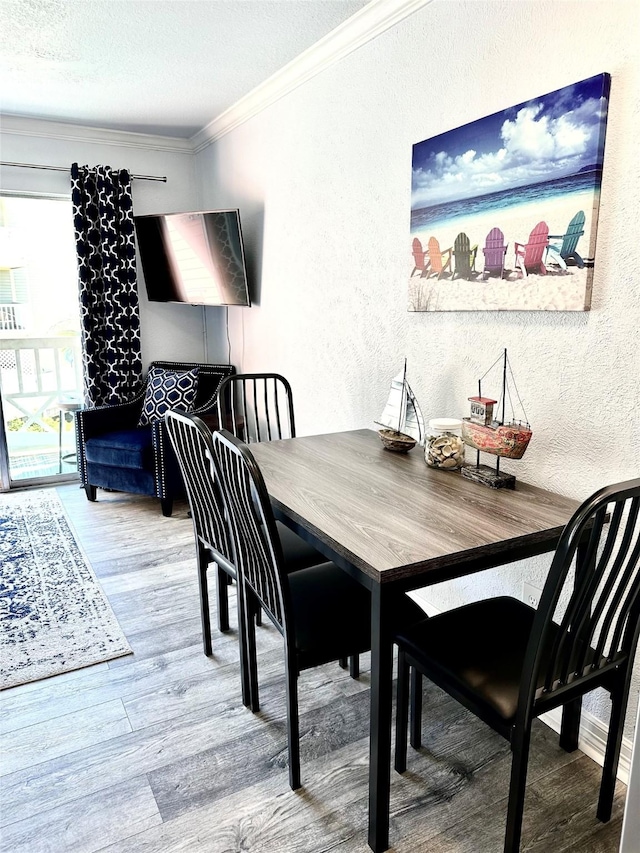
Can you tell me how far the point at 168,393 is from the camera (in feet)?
13.1

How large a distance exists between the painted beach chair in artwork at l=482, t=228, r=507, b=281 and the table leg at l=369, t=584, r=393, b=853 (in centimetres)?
120

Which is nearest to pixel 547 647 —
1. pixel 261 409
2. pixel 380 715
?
pixel 380 715

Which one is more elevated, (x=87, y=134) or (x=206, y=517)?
(x=87, y=134)

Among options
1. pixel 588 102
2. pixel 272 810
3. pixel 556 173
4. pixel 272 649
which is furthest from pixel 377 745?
pixel 588 102

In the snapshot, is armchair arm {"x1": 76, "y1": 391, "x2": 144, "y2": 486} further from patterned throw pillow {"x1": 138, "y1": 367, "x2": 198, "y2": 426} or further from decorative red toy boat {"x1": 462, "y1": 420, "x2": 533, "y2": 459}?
decorative red toy boat {"x1": 462, "y1": 420, "x2": 533, "y2": 459}

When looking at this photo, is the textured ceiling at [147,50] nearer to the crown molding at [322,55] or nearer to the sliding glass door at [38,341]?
the crown molding at [322,55]

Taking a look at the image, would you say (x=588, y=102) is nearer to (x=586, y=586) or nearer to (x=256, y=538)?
(x=586, y=586)

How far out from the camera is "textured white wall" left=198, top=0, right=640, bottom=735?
160 centimetres

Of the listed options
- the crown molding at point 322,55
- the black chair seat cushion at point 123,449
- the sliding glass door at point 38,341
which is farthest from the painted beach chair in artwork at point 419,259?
the sliding glass door at point 38,341

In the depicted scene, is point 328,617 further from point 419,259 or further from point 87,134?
point 87,134

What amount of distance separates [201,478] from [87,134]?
329cm

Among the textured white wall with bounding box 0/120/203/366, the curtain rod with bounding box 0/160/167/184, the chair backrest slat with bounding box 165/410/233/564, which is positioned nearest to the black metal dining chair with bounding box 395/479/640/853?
the chair backrest slat with bounding box 165/410/233/564

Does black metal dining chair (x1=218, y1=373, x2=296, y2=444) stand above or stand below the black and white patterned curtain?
below

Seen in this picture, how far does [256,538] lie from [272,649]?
3.08 feet
